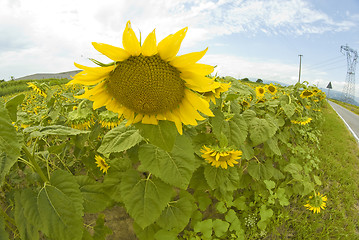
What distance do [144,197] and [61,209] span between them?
47 centimetres

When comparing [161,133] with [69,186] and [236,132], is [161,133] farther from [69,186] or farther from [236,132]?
[236,132]

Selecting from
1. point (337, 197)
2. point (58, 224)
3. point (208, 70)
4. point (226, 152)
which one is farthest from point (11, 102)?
point (337, 197)

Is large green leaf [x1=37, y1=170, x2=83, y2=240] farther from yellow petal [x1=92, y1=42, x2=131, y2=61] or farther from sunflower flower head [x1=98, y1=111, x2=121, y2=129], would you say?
yellow petal [x1=92, y1=42, x2=131, y2=61]

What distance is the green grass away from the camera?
2.83 m

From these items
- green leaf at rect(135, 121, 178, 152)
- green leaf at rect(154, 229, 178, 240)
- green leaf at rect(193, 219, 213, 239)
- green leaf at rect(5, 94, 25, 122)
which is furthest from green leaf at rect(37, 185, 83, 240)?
green leaf at rect(193, 219, 213, 239)

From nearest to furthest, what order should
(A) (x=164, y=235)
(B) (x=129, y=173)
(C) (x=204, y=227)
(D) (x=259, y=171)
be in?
(B) (x=129, y=173) < (A) (x=164, y=235) < (C) (x=204, y=227) < (D) (x=259, y=171)

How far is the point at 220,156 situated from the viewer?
181 centimetres

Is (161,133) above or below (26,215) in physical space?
above

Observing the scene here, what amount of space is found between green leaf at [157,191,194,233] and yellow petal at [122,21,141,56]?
4.45ft

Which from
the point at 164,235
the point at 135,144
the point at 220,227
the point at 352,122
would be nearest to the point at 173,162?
the point at 135,144

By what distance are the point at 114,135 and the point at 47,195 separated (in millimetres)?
450

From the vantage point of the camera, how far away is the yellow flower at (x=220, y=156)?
1752 mm

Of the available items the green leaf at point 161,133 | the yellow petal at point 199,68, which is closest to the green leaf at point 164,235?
the green leaf at point 161,133

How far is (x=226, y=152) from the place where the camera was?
177 centimetres
